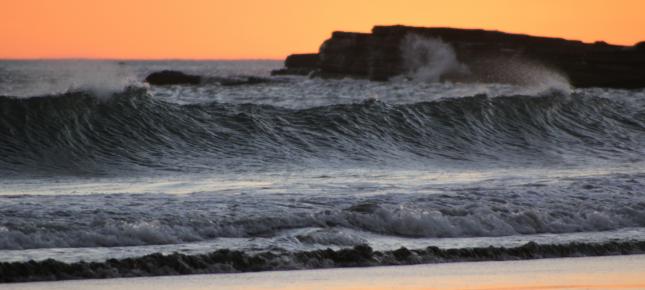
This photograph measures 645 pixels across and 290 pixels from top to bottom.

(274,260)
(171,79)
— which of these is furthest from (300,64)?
(274,260)

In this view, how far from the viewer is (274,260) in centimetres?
1025

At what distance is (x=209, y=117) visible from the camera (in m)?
24.5

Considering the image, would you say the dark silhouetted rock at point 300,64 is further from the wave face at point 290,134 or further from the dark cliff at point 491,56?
the wave face at point 290,134

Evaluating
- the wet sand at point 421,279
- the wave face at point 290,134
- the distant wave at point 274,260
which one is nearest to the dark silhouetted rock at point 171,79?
the wave face at point 290,134

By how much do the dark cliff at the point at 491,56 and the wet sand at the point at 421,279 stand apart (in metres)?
49.9

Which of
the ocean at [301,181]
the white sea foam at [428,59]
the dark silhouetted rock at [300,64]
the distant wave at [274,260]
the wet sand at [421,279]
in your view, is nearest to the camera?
the wet sand at [421,279]

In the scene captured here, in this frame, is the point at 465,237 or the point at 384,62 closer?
the point at 465,237

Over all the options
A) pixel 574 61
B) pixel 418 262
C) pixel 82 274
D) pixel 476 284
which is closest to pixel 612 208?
pixel 418 262

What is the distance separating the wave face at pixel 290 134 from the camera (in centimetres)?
2034

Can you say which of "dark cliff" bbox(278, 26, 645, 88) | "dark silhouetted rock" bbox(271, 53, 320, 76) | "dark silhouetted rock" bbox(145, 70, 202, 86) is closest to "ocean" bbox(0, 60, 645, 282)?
"dark cliff" bbox(278, 26, 645, 88)

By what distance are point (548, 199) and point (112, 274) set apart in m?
6.10

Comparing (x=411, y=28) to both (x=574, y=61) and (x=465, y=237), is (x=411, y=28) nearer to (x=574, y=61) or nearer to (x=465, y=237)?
(x=574, y=61)

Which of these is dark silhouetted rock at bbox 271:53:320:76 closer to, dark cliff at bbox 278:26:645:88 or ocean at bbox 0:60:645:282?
dark cliff at bbox 278:26:645:88

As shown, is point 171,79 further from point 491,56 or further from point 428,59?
point 491,56
